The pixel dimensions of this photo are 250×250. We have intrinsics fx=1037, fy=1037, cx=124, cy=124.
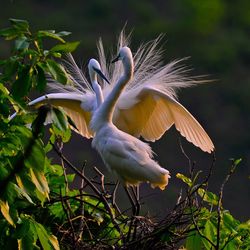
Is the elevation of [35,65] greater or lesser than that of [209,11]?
greater

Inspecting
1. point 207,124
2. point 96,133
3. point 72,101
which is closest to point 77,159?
point 207,124

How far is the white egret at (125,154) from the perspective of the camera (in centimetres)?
356

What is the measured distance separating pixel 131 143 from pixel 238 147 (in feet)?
31.0

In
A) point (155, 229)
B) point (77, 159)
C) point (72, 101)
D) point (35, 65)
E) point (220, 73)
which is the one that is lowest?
point (220, 73)

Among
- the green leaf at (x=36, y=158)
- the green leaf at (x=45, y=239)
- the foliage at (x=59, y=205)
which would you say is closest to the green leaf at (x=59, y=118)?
the green leaf at (x=36, y=158)

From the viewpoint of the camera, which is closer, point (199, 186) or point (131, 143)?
point (199, 186)

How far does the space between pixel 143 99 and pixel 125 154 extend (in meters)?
0.87

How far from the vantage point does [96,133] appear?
3.91 m

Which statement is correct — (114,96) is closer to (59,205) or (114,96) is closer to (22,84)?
(59,205)

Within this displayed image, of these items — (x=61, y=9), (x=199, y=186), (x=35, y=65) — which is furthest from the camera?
(x=61, y=9)

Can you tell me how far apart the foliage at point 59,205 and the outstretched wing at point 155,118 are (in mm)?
872

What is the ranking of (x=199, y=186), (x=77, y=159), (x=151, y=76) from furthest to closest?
(x=77, y=159) → (x=151, y=76) → (x=199, y=186)

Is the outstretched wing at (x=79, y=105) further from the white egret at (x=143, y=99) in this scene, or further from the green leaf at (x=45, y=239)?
the green leaf at (x=45, y=239)

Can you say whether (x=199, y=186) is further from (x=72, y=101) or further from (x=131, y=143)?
(x=72, y=101)
